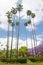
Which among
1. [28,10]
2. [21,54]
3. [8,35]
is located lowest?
[21,54]

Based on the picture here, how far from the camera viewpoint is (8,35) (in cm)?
8062

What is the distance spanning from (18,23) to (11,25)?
3.64 m

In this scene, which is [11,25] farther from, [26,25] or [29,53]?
[29,53]

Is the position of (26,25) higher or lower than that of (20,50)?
higher

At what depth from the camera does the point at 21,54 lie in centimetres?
10469

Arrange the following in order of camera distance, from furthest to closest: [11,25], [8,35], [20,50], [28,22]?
[20,50] → [28,22] → [11,25] → [8,35]

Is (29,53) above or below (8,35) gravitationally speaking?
below

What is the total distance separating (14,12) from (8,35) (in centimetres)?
908

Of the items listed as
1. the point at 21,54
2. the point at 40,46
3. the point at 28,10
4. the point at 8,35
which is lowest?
the point at 21,54

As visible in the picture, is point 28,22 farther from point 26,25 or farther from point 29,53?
point 29,53

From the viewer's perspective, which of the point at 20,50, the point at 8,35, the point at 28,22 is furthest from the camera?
the point at 20,50

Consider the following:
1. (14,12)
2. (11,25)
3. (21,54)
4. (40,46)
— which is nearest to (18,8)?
(14,12)

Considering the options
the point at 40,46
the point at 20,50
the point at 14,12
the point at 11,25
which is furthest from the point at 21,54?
the point at 14,12

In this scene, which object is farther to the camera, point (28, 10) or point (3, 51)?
point (3, 51)
